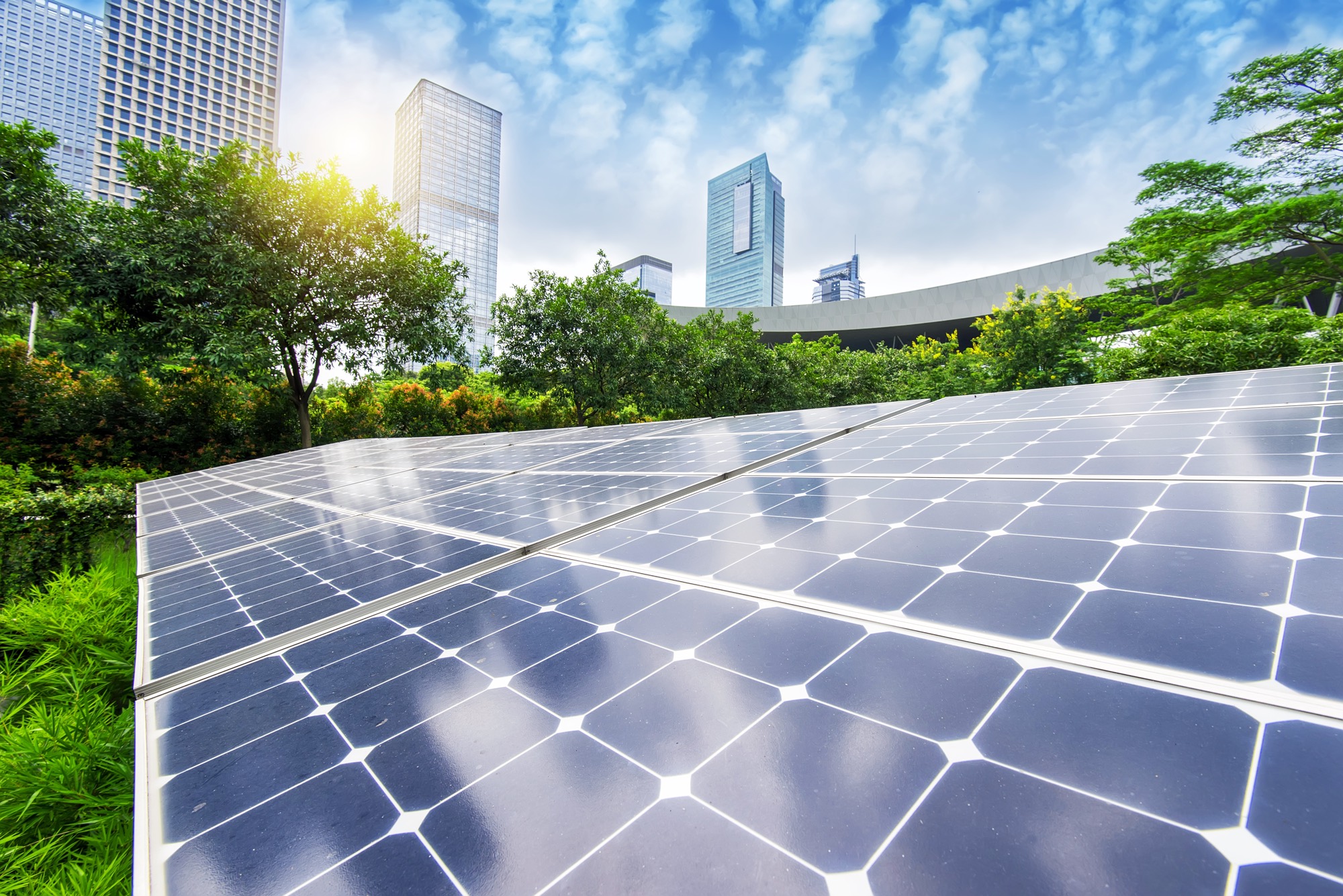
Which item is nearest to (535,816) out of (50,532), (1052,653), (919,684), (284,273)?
(919,684)

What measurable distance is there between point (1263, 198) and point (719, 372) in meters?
19.1

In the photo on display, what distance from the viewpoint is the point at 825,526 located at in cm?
305

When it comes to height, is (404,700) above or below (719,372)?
below

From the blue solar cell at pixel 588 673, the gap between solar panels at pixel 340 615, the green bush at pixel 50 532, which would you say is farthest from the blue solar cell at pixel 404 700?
the green bush at pixel 50 532

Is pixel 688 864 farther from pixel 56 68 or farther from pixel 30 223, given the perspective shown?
pixel 56 68

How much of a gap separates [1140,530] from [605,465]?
5.49 m

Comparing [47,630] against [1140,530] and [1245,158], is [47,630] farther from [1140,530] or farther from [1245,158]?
[1245,158]

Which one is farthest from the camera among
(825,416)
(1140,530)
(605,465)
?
(825,416)

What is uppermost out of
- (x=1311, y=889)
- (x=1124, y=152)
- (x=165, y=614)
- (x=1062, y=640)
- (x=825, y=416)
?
(x=1124, y=152)

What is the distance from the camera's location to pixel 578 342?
2047 centimetres

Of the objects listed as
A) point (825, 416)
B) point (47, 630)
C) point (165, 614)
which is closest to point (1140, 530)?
point (165, 614)

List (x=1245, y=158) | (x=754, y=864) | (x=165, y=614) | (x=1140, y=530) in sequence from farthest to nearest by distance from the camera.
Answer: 1. (x=1245, y=158)
2. (x=165, y=614)
3. (x=1140, y=530)
4. (x=754, y=864)

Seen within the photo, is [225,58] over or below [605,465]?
over

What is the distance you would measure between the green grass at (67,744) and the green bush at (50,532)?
2.81 meters
